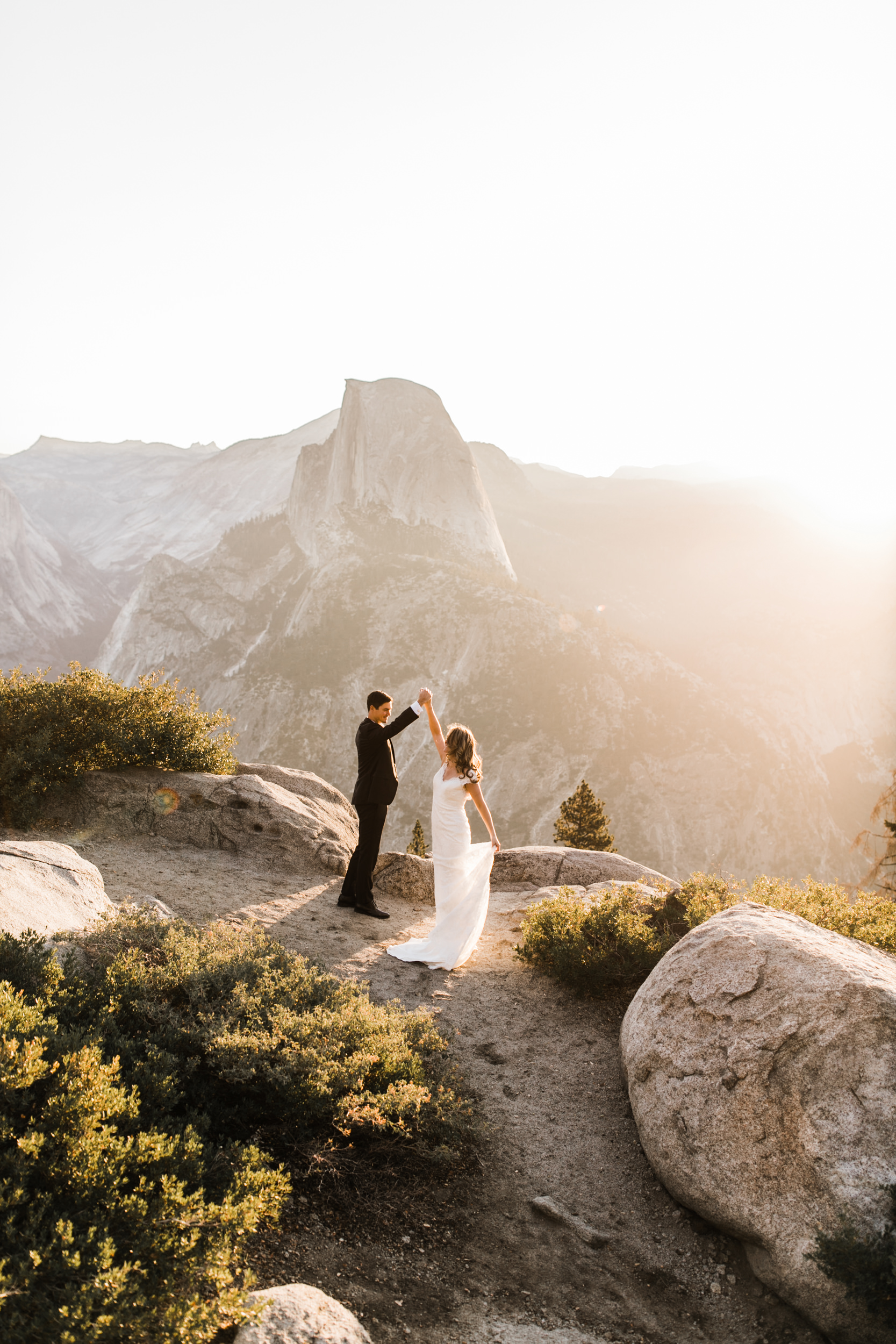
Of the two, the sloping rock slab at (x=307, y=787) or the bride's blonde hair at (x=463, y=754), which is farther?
the sloping rock slab at (x=307, y=787)

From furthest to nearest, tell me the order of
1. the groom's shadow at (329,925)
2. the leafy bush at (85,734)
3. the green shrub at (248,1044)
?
the leafy bush at (85,734)
the groom's shadow at (329,925)
the green shrub at (248,1044)

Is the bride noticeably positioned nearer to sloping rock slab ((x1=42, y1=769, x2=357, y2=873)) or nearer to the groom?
the groom

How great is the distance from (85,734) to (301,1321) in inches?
403

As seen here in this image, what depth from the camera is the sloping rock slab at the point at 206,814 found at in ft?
36.0

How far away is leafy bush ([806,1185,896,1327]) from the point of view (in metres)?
3.55

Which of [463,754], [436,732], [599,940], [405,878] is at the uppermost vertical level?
[436,732]

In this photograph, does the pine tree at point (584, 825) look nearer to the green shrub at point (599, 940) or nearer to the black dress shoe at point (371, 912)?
the black dress shoe at point (371, 912)

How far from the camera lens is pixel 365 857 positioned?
9906 mm

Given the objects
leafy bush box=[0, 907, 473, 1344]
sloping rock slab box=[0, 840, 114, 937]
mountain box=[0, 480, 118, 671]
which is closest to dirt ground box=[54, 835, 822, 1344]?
leafy bush box=[0, 907, 473, 1344]

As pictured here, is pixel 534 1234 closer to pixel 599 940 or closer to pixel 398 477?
pixel 599 940

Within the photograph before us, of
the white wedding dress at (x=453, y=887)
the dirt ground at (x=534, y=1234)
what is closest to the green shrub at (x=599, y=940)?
the dirt ground at (x=534, y=1234)

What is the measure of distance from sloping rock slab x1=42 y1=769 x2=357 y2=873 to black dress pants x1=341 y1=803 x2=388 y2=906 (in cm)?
162

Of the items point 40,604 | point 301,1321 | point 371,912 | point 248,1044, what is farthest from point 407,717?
point 40,604

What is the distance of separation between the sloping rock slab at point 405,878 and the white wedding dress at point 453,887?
2.56m
